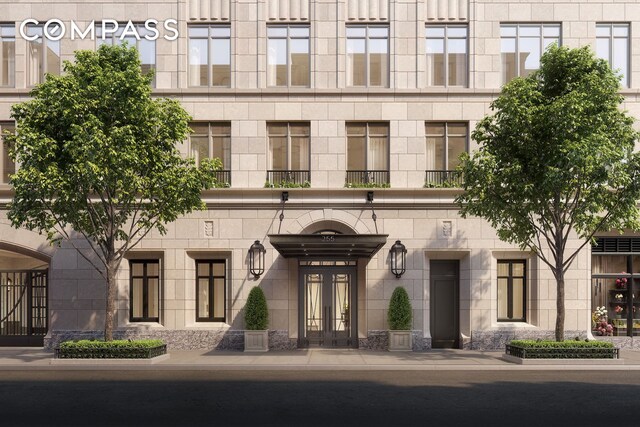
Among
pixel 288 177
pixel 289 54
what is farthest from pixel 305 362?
pixel 289 54

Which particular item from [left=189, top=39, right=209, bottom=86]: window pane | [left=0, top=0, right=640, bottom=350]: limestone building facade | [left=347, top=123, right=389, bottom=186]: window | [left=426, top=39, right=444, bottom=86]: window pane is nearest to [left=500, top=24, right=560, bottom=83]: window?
[left=0, top=0, right=640, bottom=350]: limestone building facade

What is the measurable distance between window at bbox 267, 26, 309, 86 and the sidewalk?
10687 millimetres

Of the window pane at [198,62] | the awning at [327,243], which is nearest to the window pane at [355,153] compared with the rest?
the awning at [327,243]

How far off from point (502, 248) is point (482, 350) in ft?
13.1

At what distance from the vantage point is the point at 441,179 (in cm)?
2519

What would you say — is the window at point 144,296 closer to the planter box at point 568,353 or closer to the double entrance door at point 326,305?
the double entrance door at point 326,305

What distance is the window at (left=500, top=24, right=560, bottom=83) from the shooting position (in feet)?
83.5

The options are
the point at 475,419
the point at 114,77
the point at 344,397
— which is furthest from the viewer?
the point at 114,77

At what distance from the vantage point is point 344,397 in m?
15.1

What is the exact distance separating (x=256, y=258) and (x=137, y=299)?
5.02m

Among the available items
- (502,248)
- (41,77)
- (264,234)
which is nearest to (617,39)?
(502,248)

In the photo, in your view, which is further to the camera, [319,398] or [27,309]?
[27,309]

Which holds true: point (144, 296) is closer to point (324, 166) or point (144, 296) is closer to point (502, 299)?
point (324, 166)

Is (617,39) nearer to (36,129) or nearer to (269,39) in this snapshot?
(269,39)
